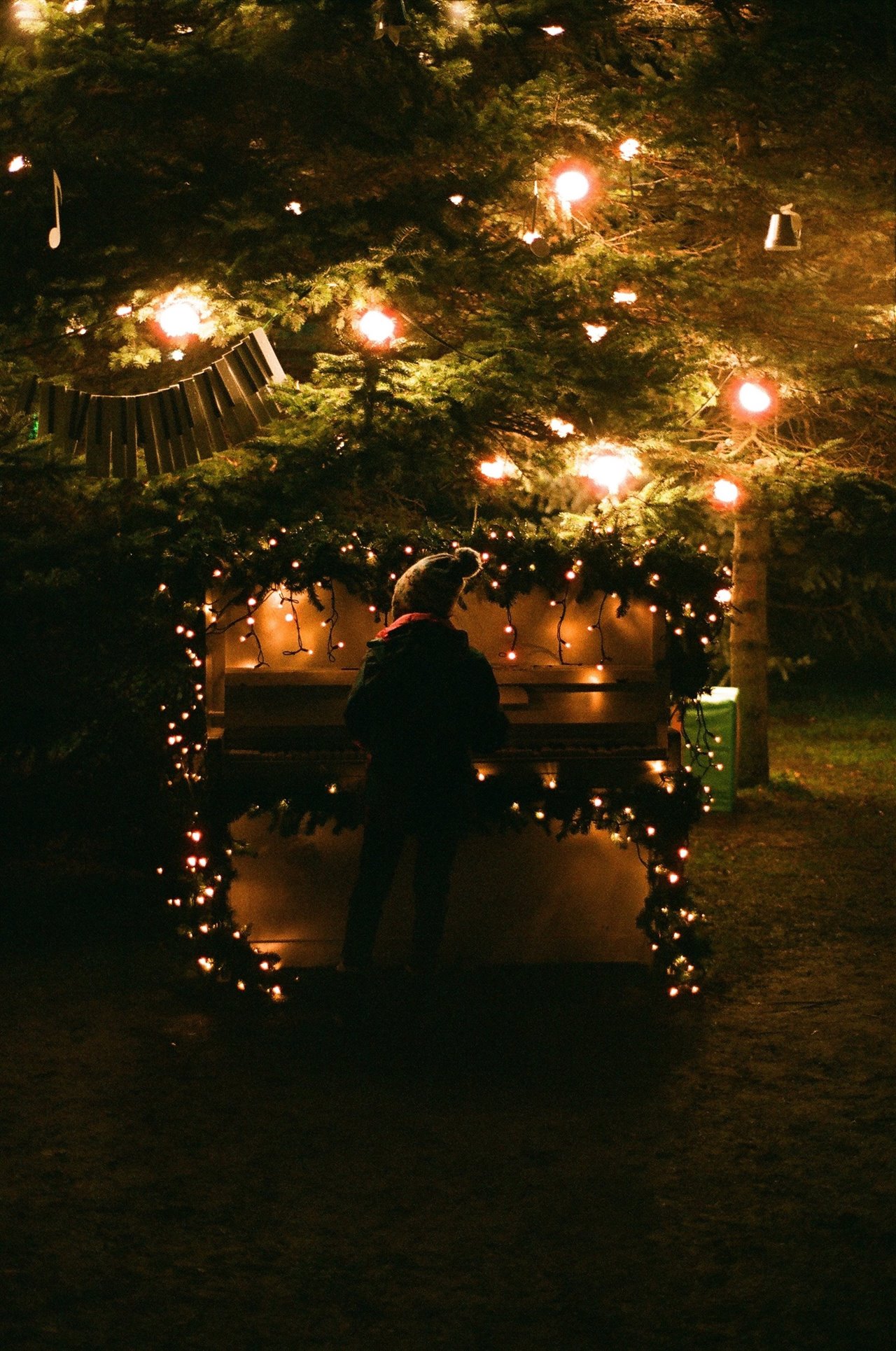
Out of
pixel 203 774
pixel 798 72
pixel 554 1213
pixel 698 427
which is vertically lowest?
pixel 554 1213

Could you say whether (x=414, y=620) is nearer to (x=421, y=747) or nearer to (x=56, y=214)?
(x=421, y=747)

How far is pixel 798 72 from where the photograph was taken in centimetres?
961

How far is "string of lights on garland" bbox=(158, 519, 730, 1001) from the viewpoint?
7129 millimetres

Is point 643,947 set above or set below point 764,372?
below

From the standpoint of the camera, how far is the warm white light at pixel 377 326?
29.4ft

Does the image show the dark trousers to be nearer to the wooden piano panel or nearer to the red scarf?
the red scarf

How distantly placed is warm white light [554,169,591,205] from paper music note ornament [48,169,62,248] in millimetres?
3486

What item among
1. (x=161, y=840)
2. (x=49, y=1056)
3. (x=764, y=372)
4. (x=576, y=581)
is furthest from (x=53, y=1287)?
(x=764, y=372)

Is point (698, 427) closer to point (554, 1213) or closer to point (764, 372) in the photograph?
point (764, 372)

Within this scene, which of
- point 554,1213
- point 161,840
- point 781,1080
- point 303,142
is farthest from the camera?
point 161,840

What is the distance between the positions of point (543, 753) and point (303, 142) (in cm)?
416

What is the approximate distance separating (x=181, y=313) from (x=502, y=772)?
357 centimetres

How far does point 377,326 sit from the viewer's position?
353 inches

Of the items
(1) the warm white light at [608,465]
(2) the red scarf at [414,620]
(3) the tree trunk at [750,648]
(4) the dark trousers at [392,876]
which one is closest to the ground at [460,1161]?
(4) the dark trousers at [392,876]
